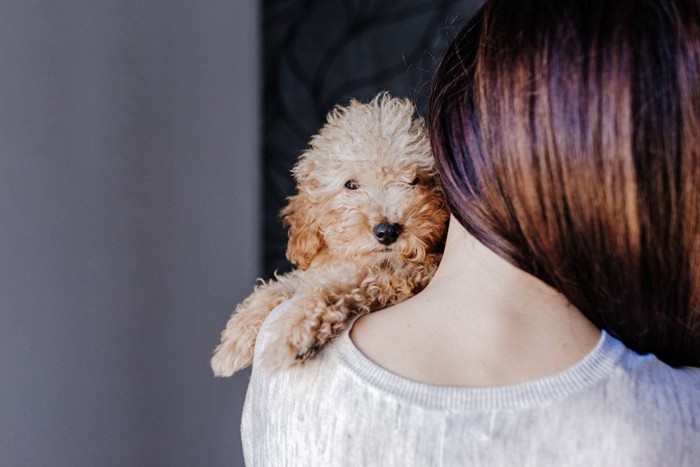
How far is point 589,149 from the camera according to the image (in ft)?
1.94

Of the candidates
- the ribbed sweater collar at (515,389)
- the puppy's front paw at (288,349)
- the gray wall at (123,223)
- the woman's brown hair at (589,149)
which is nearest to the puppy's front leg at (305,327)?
the puppy's front paw at (288,349)

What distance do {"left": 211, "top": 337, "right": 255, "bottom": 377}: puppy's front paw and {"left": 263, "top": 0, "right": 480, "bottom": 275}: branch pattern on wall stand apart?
52.8 inches

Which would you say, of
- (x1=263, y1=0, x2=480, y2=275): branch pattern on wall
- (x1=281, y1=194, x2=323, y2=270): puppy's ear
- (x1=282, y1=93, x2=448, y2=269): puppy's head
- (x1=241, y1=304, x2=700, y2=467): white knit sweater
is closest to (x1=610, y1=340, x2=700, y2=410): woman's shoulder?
(x1=241, y1=304, x2=700, y2=467): white knit sweater

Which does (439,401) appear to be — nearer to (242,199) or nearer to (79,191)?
(79,191)

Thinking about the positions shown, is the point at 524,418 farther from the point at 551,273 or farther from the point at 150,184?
the point at 150,184

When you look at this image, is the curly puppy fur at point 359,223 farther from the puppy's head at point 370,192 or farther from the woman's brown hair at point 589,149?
the woman's brown hair at point 589,149

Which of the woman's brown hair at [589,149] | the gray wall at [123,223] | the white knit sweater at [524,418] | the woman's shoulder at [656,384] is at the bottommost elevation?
the gray wall at [123,223]

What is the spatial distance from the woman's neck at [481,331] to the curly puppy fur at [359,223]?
29 centimetres

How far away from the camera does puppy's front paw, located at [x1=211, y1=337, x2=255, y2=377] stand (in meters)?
1.19

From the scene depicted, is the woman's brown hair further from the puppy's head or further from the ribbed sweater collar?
the puppy's head

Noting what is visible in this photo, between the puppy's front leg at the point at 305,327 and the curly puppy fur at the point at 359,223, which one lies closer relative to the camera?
the puppy's front leg at the point at 305,327

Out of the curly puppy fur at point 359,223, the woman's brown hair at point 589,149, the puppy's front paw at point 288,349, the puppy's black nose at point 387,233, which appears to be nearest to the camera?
the woman's brown hair at point 589,149

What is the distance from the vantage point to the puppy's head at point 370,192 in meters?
1.26

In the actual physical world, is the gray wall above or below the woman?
below
